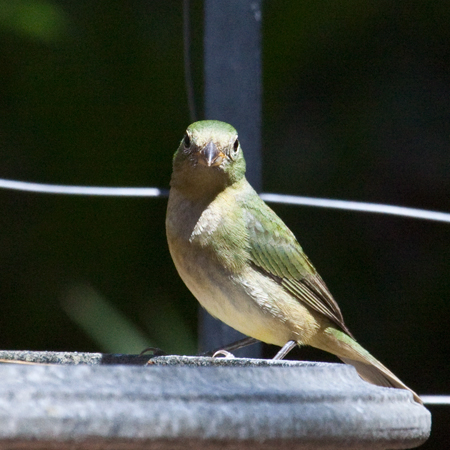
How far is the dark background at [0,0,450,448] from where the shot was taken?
14.8ft

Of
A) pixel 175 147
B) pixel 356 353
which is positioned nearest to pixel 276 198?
pixel 356 353

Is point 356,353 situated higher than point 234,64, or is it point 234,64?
point 234,64

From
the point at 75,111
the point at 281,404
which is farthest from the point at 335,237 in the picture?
the point at 281,404

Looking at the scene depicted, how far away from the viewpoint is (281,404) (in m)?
1.18

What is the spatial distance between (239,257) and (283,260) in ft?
1.00

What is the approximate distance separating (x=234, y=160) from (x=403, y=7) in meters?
2.26

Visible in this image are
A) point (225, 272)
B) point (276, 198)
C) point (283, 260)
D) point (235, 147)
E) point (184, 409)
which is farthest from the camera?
point (283, 260)

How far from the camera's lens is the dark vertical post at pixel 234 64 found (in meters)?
2.97

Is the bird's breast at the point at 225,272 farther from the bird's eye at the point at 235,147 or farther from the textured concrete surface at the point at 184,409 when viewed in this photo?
the textured concrete surface at the point at 184,409

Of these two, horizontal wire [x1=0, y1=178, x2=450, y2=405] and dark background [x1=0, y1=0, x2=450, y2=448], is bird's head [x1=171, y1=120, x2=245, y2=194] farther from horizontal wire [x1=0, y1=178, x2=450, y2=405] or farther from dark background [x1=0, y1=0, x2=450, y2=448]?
dark background [x1=0, y1=0, x2=450, y2=448]

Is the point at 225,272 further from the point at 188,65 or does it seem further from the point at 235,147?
the point at 188,65

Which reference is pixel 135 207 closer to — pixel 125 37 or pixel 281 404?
pixel 125 37

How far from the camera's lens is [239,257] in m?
3.12

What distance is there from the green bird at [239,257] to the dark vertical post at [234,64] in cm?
6
